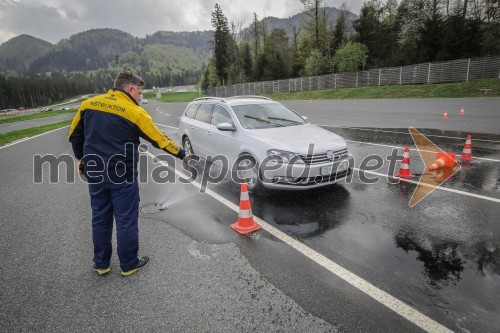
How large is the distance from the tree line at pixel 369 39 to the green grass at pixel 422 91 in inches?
290

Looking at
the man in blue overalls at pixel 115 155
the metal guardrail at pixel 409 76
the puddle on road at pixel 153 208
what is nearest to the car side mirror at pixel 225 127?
the puddle on road at pixel 153 208

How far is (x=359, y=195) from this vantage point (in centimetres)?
559

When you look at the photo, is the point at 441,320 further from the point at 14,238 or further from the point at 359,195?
the point at 14,238

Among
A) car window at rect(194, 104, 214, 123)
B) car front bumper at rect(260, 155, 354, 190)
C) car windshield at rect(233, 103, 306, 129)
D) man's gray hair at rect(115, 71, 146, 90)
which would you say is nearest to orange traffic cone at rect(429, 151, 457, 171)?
car front bumper at rect(260, 155, 354, 190)

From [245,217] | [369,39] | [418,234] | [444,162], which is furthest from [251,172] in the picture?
[369,39]

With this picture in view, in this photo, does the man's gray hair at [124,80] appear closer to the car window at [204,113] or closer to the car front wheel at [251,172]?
the car front wheel at [251,172]

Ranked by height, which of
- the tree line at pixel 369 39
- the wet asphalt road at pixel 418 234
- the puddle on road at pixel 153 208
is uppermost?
the tree line at pixel 369 39

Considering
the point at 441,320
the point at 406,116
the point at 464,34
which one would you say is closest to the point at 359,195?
the point at 441,320

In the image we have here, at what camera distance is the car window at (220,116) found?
21.5 ft

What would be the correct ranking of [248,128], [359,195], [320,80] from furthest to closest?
[320,80] → [248,128] → [359,195]

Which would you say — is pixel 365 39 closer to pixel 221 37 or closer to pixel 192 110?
pixel 221 37

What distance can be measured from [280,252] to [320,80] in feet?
127

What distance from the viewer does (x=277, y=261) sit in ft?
11.7

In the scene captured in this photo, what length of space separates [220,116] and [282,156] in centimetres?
231
